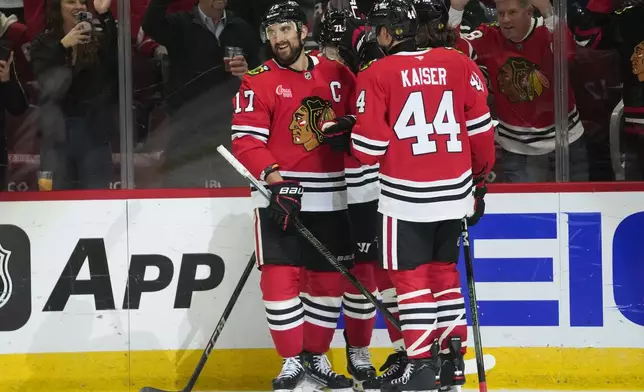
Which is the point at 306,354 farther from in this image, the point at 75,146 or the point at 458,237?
the point at 75,146

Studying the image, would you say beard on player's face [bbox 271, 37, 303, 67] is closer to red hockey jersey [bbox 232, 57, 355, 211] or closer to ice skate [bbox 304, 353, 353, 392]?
red hockey jersey [bbox 232, 57, 355, 211]

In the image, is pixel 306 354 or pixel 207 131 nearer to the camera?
pixel 306 354

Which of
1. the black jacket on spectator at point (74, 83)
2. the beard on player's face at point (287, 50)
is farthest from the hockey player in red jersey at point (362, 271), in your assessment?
the black jacket on spectator at point (74, 83)

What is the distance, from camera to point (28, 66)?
173 inches

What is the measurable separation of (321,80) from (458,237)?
75 centimetres

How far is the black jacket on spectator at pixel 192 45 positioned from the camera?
172 inches

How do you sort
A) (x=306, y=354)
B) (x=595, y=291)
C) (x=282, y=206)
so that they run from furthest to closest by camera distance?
(x=595, y=291) → (x=306, y=354) → (x=282, y=206)

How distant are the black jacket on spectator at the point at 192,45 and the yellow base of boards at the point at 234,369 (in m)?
1.05

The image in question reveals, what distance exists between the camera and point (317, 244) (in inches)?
149

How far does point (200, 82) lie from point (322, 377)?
52.1 inches

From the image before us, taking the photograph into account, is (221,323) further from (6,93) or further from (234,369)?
(6,93)

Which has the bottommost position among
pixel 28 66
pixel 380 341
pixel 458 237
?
pixel 380 341

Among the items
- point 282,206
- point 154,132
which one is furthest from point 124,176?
point 282,206

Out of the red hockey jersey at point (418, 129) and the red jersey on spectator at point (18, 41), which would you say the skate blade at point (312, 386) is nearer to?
the red hockey jersey at point (418, 129)
